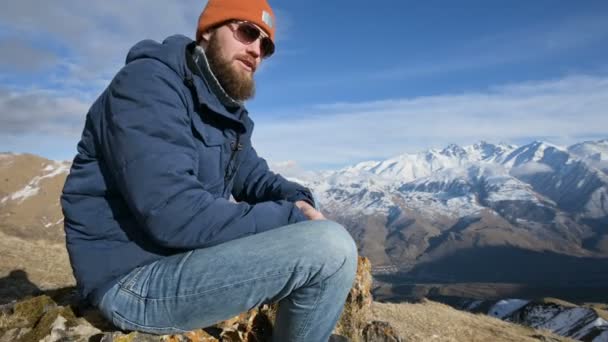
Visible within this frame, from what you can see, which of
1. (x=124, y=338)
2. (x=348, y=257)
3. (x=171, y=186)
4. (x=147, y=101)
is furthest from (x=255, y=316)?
(x=147, y=101)

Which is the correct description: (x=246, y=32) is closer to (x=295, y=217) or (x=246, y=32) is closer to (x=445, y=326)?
(x=295, y=217)

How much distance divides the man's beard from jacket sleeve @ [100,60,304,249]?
2.48ft

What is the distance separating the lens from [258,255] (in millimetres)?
3779

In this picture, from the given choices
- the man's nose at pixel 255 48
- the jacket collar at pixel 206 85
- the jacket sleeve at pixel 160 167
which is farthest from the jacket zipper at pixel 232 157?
the man's nose at pixel 255 48

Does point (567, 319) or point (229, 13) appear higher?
point (229, 13)

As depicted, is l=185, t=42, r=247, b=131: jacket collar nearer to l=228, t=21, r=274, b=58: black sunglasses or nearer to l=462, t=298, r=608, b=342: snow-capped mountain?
l=228, t=21, r=274, b=58: black sunglasses

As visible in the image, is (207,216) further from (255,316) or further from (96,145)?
(255,316)

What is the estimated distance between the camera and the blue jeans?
378cm

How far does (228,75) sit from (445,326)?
19299mm

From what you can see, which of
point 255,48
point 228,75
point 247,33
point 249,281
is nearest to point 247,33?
point 247,33

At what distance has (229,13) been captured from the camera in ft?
16.3

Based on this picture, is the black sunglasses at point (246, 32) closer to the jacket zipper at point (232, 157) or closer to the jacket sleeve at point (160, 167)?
the jacket zipper at point (232, 157)

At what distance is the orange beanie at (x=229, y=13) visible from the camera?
16.4ft

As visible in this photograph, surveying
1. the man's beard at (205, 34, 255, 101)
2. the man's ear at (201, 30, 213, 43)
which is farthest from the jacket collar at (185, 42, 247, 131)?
the man's ear at (201, 30, 213, 43)
